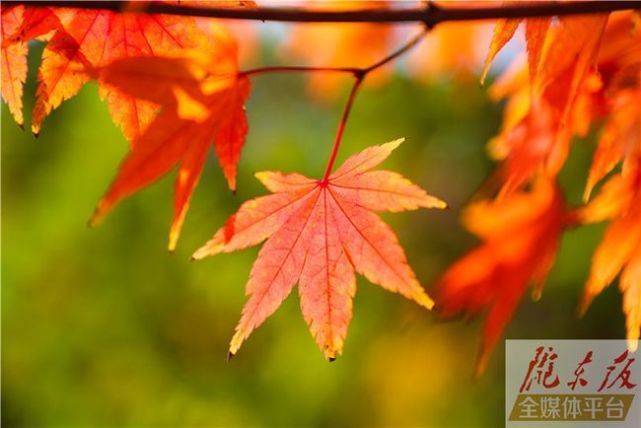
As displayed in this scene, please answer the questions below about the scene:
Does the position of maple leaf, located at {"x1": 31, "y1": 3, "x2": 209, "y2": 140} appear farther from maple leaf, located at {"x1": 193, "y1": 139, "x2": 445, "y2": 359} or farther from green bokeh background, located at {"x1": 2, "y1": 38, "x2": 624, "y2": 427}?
green bokeh background, located at {"x1": 2, "y1": 38, "x2": 624, "y2": 427}

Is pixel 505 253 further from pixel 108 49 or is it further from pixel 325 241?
pixel 108 49

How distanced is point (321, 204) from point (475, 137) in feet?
14.1

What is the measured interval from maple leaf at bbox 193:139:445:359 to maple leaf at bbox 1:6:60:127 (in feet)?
0.56

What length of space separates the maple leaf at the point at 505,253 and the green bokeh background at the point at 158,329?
95.8 inches

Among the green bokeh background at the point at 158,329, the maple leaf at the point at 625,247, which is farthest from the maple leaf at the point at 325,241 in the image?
the green bokeh background at the point at 158,329

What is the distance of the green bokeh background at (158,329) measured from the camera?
3.26 meters

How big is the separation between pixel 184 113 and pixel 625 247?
0.36 meters

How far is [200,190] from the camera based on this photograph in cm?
347

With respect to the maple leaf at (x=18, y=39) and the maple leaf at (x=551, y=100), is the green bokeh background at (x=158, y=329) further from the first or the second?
the maple leaf at (x=18, y=39)

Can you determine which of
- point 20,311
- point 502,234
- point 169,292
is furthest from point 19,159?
point 502,234

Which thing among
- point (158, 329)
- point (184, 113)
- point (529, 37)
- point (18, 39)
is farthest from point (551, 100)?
point (158, 329)

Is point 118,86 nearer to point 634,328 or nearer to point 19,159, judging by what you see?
point 634,328

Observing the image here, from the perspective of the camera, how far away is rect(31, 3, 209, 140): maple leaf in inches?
19.1

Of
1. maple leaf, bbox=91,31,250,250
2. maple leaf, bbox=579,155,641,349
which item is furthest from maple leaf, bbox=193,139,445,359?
maple leaf, bbox=579,155,641,349
